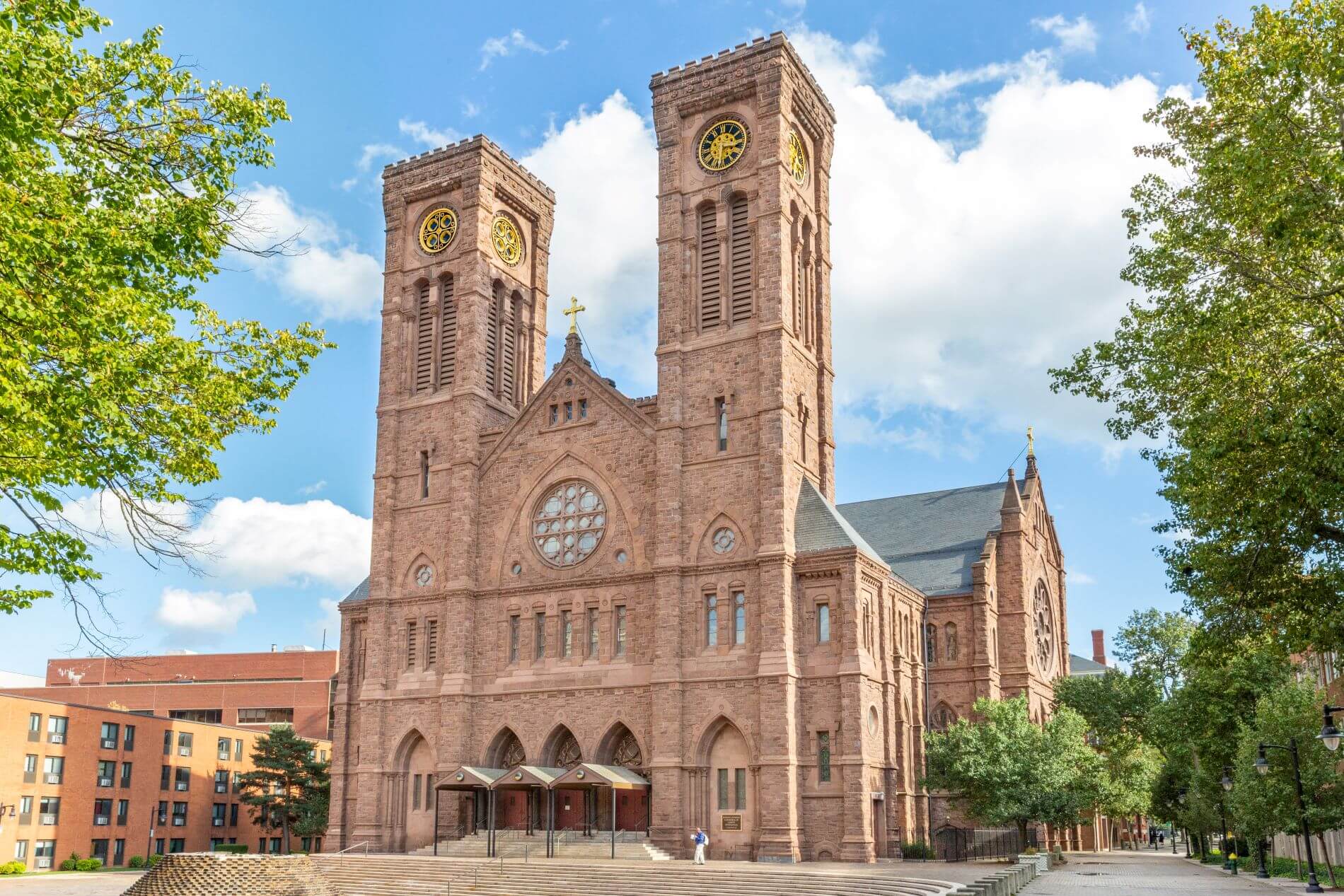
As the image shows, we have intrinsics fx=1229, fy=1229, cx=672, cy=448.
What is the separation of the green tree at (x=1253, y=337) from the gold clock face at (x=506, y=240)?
114 feet

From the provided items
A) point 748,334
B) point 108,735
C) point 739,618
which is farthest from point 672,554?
point 108,735

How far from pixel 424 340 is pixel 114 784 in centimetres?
3093

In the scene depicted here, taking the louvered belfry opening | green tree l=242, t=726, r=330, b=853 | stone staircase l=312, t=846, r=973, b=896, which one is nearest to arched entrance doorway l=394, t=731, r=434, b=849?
stone staircase l=312, t=846, r=973, b=896

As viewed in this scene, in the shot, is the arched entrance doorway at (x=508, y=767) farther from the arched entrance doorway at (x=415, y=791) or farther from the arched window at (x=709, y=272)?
the arched window at (x=709, y=272)

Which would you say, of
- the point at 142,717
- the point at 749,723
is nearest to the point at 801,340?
the point at 749,723

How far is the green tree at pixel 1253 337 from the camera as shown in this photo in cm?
2044

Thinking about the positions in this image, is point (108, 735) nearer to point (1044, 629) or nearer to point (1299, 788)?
point (1044, 629)

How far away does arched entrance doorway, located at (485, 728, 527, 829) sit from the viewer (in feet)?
158

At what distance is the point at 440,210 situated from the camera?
57.3 metres

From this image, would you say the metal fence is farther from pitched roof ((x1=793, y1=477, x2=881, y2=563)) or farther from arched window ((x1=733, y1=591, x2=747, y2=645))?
pitched roof ((x1=793, y1=477, x2=881, y2=563))

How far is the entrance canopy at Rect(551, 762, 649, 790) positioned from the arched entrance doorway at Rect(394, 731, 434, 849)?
7.85 m

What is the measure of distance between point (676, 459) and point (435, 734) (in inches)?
591

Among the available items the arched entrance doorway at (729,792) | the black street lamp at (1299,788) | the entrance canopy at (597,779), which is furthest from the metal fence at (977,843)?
the black street lamp at (1299,788)

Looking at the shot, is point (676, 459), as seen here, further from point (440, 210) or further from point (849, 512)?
point (849, 512)
